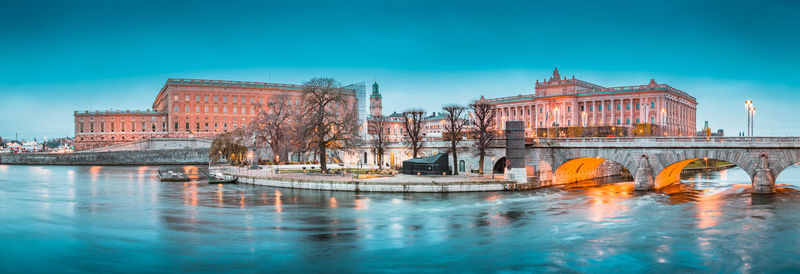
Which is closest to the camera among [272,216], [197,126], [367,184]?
[272,216]

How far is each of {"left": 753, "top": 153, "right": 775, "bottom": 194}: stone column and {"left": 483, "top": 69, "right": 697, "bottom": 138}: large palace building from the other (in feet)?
179

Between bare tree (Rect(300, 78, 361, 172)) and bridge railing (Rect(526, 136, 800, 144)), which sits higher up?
bare tree (Rect(300, 78, 361, 172))

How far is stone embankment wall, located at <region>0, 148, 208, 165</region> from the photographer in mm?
103688

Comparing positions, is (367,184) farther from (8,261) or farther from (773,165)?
(773,165)

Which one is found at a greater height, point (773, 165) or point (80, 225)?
point (773, 165)

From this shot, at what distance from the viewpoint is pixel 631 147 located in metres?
49.2

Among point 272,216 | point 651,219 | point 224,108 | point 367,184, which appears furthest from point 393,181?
point 224,108

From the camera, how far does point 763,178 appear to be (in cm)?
4259

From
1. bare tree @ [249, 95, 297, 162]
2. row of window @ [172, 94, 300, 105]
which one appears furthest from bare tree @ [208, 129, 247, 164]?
row of window @ [172, 94, 300, 105]

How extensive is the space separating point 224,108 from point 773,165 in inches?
4792

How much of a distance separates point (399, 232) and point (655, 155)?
2956cm

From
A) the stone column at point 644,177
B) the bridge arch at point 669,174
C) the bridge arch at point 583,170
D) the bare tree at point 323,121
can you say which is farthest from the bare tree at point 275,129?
the bridge arch at point 669,174

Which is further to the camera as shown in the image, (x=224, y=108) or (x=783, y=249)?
(x=224, y=108)

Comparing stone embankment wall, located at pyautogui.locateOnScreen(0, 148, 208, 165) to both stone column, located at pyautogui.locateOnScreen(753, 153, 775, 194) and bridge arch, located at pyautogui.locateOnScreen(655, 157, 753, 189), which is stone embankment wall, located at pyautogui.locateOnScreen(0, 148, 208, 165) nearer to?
bridge arch, located at pyautogui.locateOnScreen(655, 157, 753, 189)
